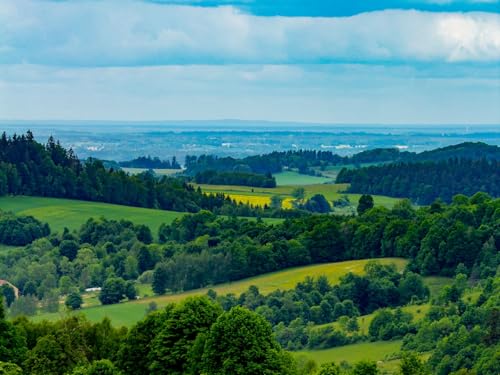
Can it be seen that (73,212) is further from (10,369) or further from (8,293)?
(10,369)

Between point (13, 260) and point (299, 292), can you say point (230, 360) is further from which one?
point (13, 260)

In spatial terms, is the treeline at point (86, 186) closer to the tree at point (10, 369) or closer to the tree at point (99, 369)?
the tree at point (10, 369)

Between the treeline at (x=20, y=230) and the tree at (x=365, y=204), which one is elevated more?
the tree at (x=365, y=204)

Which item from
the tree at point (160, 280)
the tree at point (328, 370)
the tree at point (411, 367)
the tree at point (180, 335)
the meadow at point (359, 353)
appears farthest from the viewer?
the tree at point (160, 280)

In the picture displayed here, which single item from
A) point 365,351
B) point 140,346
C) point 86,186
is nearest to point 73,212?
point 86,186

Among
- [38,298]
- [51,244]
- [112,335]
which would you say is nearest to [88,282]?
[38,298]

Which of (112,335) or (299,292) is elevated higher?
(112,335)

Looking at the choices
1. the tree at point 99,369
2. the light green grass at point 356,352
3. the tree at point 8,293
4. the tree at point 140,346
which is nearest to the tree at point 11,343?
the tree at point 140,346
